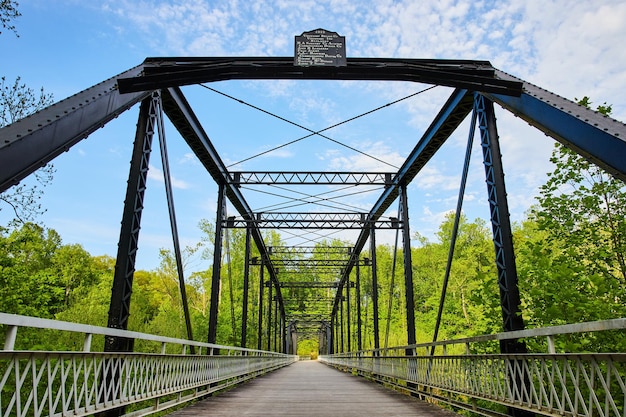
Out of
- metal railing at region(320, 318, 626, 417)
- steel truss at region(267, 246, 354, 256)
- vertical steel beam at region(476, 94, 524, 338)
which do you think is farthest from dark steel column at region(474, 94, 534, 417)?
steel truss at region(267, 246, 354, 256)

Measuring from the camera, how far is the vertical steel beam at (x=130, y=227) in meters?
7.04

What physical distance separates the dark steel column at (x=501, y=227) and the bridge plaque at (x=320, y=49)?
3274 mm

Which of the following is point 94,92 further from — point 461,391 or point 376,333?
point 376,333

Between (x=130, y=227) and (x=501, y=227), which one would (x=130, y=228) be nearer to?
(x=130, y=227)

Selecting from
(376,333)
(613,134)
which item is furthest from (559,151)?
(376,333)

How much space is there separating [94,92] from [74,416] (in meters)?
4.87

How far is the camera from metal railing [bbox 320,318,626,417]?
3.26m

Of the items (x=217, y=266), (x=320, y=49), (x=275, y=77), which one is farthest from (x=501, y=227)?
(x=217, y=266)

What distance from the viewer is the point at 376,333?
65.7 feet

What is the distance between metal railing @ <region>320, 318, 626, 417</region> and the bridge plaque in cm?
565

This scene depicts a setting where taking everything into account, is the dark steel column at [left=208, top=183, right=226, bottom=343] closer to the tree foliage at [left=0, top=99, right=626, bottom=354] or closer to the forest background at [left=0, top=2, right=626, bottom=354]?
the tree foliage at [left=0, top=99, right=626, bottom=354]

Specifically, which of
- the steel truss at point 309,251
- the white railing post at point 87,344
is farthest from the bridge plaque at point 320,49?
the steel truss at point 309,251

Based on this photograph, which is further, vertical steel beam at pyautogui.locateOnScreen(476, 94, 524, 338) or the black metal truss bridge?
vertical steel beam at pyautogui.locateOnScreen(476, 94, 524, 338)

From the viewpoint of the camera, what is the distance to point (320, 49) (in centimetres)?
841
